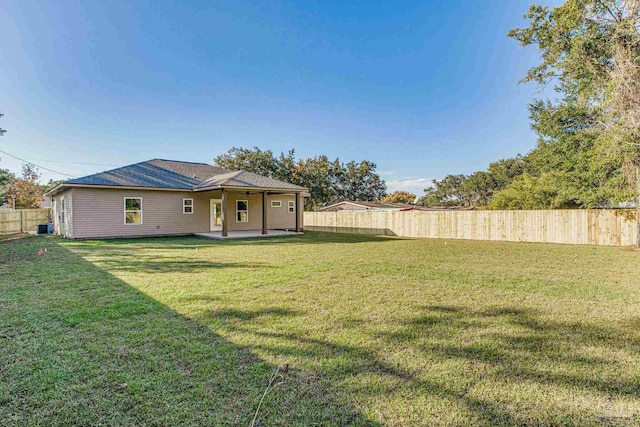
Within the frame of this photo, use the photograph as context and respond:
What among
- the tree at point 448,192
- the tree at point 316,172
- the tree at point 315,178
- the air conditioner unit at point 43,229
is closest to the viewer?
the air conditioner unit at point 43,229

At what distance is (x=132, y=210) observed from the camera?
14.5 m

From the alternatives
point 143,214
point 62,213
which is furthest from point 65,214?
point 143,214

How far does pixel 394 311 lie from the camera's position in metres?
3.82

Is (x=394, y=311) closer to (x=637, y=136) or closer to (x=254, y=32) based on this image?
(x=637, y=136)

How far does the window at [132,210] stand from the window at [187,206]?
6.39 feet

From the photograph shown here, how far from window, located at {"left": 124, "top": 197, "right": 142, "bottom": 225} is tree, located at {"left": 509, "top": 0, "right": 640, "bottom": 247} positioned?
1723 cm

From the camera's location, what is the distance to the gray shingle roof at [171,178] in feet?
45.7

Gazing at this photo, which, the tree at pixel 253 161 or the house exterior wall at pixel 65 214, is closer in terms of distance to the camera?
the house exterior wall at pixel 65 214

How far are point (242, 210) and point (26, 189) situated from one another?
31.9m

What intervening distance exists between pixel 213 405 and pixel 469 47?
17.3m

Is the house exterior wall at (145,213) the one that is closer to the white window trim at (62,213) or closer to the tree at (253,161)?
the white window trim at (62,213)

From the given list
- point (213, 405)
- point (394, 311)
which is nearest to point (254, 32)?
point (394, 311)

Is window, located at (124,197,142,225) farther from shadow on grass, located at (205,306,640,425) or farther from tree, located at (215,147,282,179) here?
tree, located at (215,147,282,179)

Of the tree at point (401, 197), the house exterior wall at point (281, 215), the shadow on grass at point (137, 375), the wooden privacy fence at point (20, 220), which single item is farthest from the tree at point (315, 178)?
the shadow on grass at point (137, 375)
